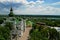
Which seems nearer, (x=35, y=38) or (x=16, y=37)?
(x=35, y=38)

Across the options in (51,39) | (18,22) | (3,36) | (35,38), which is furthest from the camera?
(18,22)

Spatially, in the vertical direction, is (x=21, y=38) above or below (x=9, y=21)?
below

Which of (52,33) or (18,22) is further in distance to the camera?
(18,22)

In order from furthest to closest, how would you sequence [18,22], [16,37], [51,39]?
1. [18,22]
2. [16,37]
3. [51,39]

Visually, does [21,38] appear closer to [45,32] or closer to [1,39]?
[45,32]

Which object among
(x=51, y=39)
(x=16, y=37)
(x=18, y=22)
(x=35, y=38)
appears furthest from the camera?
(x=18, y=22)

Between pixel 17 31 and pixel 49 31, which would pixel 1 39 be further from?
pixel 17 31

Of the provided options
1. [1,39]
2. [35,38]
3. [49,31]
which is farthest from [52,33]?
[1,39]

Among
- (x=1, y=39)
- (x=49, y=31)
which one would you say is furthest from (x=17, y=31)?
(x=1, y=39)

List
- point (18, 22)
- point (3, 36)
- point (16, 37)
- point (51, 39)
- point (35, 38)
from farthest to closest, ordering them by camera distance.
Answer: point (18, 22) → point (16, 37) → point (51, 39) → point (3, 36) → point (35, 38)
